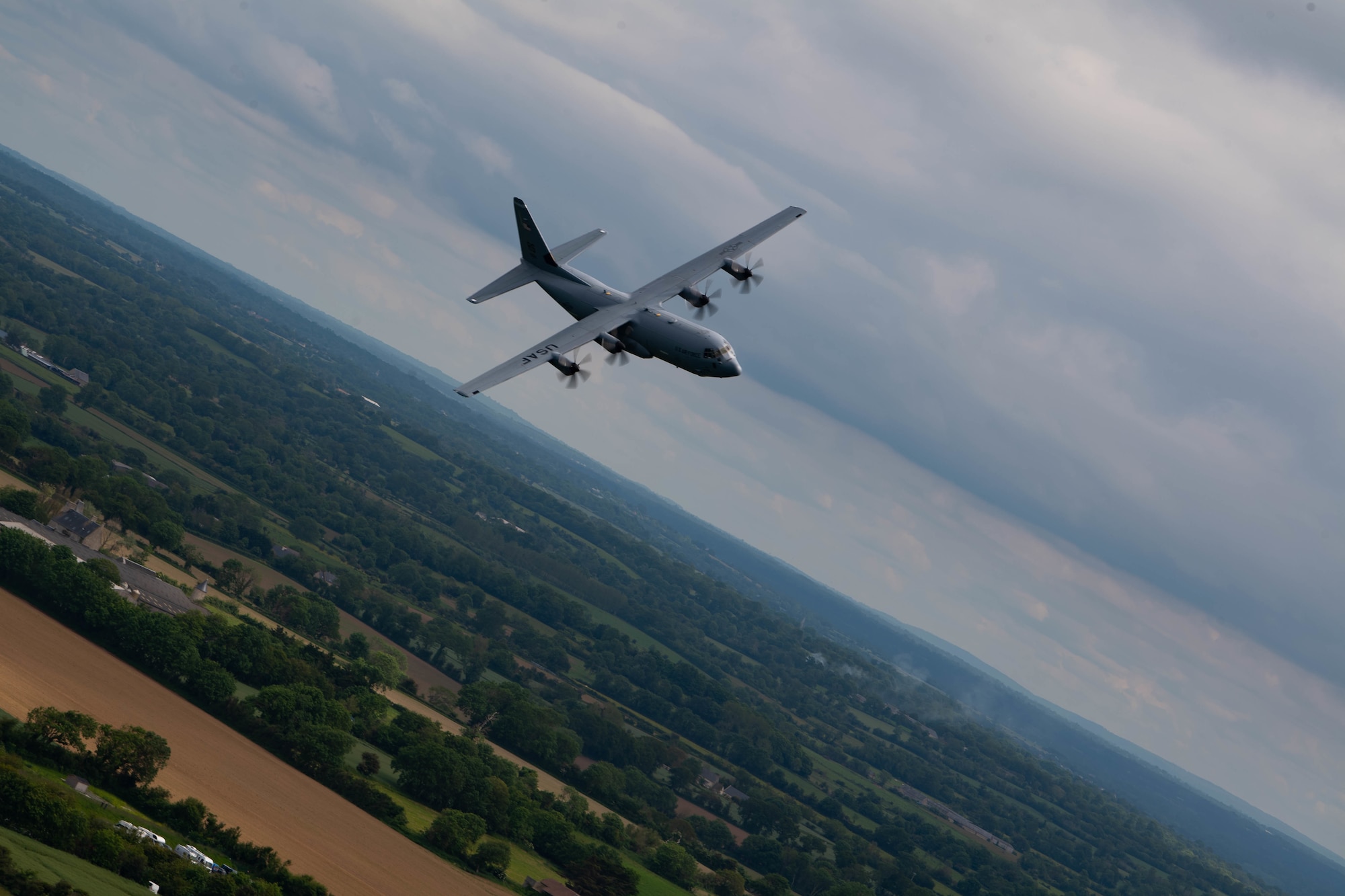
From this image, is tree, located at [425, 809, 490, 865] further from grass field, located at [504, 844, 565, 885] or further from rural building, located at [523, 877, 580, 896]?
rural building, located at [523, 877, 580, 896]

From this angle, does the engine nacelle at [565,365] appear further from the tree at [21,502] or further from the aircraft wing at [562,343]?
the tree at [21,502]

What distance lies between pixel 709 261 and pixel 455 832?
242 ft

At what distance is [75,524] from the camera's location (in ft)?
523

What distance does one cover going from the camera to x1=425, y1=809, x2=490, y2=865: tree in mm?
109250

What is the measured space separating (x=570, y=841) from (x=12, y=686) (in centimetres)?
6745

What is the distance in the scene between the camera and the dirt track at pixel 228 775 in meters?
91.4

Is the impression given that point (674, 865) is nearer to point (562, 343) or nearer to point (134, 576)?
point (134, 576)

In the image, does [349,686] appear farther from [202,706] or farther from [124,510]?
[124,510]

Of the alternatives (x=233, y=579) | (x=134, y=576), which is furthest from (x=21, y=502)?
(x=233, y=579)

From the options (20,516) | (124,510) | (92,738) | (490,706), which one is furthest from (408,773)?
(124,510)

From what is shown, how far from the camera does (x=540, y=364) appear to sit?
63781 mm

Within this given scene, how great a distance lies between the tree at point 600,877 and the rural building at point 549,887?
221cm

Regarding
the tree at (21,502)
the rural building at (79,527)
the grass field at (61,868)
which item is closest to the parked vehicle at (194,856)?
the grass field at (61,868)

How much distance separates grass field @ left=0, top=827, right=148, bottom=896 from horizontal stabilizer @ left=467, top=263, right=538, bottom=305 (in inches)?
1942
